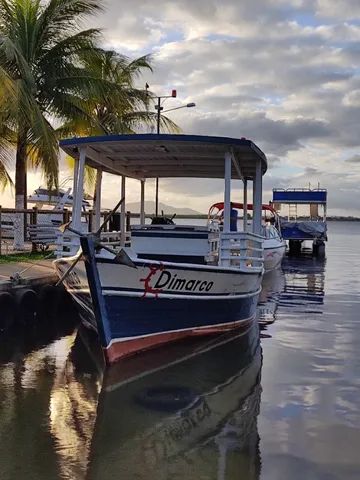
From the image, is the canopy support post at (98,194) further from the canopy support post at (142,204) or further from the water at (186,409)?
the water at (186,409)

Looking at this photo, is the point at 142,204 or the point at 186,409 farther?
the point at 142,204

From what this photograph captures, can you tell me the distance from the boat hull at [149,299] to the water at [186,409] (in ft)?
1.12

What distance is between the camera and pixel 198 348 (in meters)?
10.3

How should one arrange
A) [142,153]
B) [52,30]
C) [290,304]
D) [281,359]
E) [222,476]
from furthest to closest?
[52,30]
[290,304]
[142,153]
[281,359]
[222,476]

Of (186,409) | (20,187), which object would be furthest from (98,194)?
(20,187)

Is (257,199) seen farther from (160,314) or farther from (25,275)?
(25,275)

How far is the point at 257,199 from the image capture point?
1304 centimetres

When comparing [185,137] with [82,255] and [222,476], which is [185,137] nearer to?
[82,255]

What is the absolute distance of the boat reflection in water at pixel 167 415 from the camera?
5.62 metres

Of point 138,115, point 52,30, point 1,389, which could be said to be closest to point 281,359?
point 1,389

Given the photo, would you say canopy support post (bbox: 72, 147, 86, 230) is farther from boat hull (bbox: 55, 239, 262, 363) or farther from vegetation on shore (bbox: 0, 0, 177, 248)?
vegetation on shore (bbox: 0, 0, 177, 248)

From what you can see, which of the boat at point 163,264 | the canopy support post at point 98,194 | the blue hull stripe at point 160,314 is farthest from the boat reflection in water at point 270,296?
the canopy support post at point 98,194

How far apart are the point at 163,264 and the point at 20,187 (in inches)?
465

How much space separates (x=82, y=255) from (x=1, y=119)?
10.0 meters
